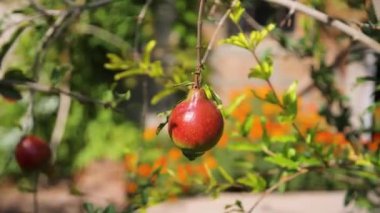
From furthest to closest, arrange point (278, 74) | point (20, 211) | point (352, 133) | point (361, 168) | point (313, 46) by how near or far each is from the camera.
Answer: point (278, 74), point (20, 211), point (313, 46), point (352, 133), point (361, 168)

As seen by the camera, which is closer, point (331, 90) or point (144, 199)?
point (144, 199)

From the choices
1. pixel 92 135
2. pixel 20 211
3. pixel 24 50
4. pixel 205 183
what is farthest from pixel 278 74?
pixel 205 183

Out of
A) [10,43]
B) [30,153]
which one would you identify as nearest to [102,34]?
[10,43]

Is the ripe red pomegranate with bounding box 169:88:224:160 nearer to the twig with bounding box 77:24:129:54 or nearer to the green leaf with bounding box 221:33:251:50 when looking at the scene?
the green leaf with bounding box 221:33:251:50

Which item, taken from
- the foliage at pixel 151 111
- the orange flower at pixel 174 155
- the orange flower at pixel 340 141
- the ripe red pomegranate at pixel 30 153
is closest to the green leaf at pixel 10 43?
the foliage at pixel 151 111

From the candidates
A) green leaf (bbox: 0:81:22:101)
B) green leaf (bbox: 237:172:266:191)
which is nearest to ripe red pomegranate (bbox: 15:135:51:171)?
green leaf (bbox: 0:81:22:101)

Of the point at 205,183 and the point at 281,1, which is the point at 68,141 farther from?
the point at 281,1
